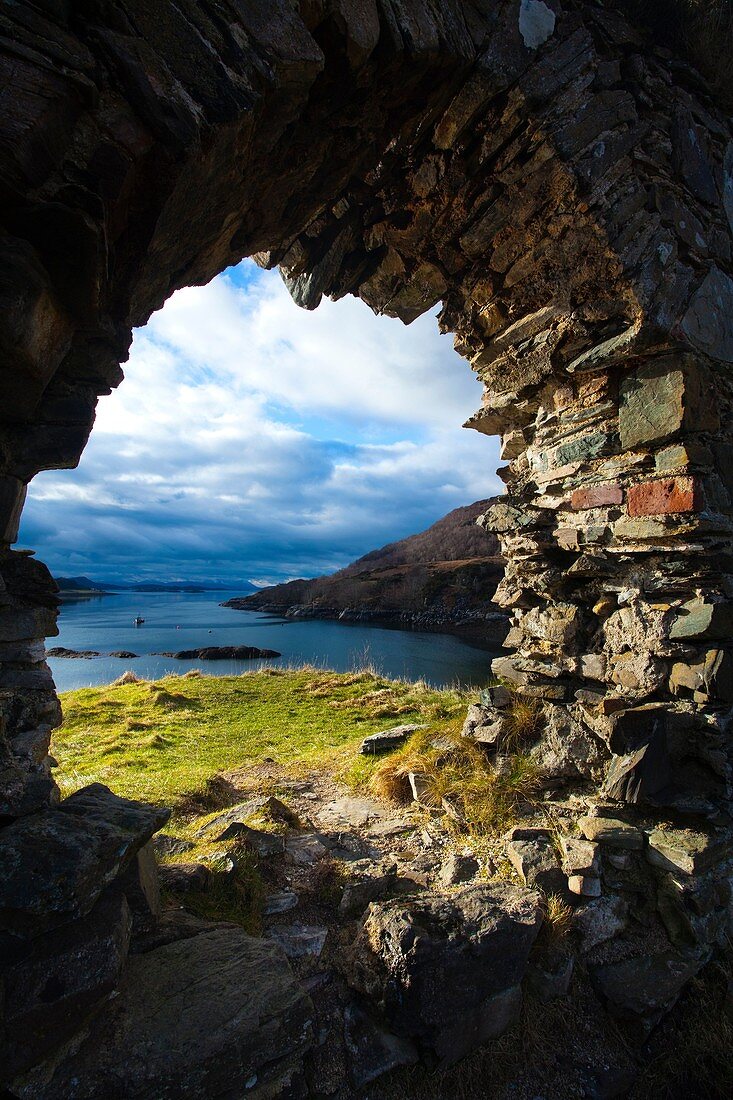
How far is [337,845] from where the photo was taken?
3.88 m

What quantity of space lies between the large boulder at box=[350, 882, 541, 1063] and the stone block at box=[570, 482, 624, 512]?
2.93 m

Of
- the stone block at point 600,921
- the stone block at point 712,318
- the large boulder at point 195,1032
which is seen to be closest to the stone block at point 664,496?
the stone block at point 712,318

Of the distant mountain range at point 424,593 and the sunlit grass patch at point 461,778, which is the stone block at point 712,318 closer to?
the sunlit grass patch at point 461,778

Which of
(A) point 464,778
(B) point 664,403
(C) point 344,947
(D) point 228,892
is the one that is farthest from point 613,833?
(B) point 664,403

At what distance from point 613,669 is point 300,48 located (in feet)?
14.3

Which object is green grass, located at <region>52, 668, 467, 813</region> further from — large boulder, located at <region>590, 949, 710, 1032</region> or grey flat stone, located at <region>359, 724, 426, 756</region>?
large boulder, located at <region>590, 949, 710, 1032</region>

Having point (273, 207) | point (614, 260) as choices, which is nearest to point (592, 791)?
point (614, 260)

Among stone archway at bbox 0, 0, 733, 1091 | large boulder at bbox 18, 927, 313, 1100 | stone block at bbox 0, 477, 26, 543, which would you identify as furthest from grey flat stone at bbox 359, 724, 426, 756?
stone block at bbox 0, 477, 26, 543

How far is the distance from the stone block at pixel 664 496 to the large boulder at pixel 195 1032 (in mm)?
3701

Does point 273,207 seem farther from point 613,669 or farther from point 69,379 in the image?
point 613,669

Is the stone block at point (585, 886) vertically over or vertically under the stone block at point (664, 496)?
under

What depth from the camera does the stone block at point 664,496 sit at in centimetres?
363

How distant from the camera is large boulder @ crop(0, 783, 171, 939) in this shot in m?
1.93

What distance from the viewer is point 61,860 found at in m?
2.07
